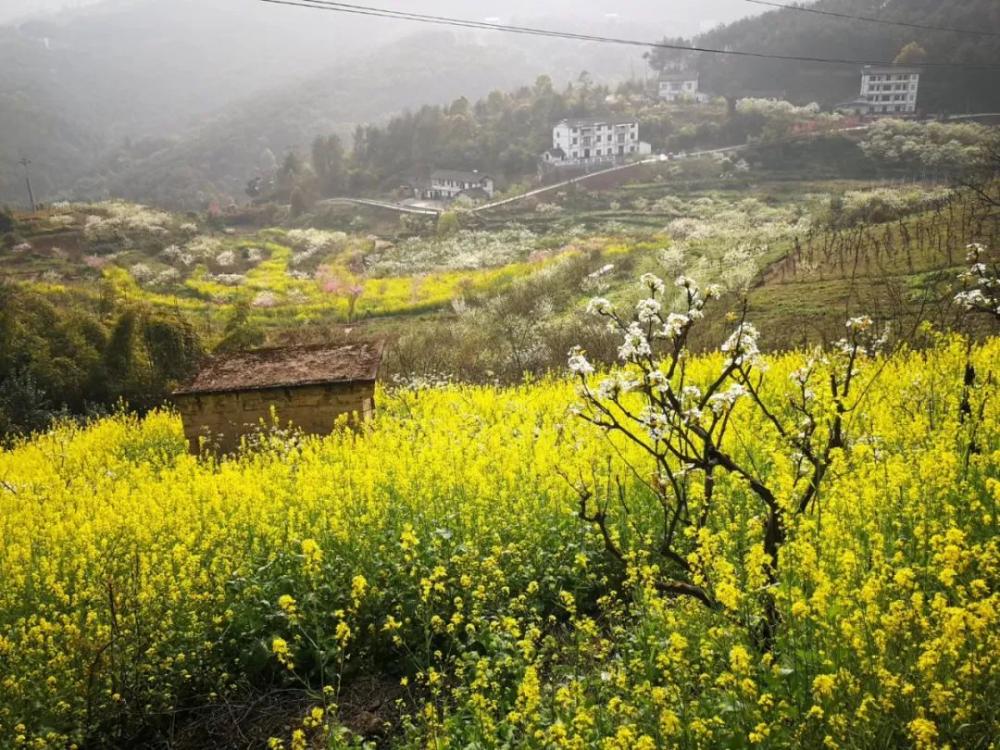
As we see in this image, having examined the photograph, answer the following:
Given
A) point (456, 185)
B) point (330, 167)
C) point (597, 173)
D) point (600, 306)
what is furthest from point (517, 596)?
point (330, 167)

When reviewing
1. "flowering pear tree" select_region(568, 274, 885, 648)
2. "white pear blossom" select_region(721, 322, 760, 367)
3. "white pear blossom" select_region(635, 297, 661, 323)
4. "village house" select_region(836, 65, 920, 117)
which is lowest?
"flowering pear tree" select_region(568, 274, 885, 648)

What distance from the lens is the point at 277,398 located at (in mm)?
9336

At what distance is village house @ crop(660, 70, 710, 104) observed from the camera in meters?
79.9

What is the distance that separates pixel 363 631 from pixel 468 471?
74.6 inches

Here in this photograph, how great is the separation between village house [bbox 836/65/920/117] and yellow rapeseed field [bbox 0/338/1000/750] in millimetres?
62010

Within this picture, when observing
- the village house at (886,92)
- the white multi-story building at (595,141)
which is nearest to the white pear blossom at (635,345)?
the village house at (886,92)

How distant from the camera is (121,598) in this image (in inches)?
185

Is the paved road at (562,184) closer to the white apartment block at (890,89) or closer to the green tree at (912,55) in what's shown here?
the white apartment block at (890,89)

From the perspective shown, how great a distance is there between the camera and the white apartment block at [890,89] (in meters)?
56.9

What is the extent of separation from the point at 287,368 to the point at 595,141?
215 feet

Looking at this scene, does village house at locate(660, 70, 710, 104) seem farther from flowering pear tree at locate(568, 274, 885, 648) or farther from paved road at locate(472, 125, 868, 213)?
flowering pear tree at locate(568, 274, 885, 648)

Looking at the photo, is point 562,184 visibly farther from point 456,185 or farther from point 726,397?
point 726,397

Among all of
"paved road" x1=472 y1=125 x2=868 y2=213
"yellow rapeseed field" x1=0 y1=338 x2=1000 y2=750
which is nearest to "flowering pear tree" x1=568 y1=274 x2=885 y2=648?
"yellow rapeseed field" x1=0 y1=338 x2=1000 y2=750

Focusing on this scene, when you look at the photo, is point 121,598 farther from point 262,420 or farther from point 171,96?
point 171,96
